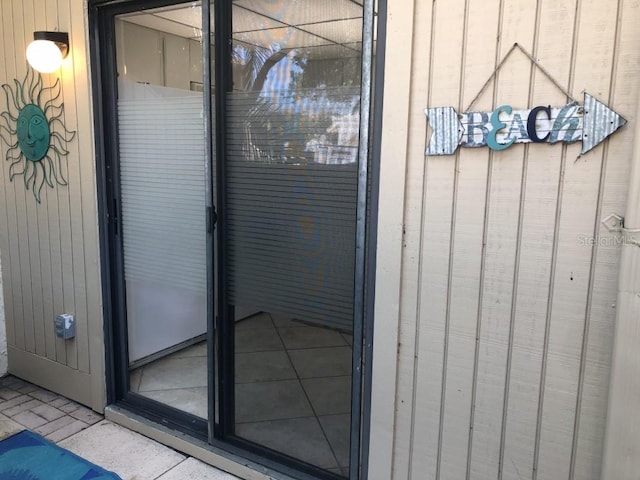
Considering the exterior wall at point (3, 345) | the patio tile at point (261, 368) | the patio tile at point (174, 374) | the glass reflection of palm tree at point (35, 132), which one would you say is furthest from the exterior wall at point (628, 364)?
the exterior wall at point (3, 345)

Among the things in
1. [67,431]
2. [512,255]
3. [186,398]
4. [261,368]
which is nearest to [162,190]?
[261,368]

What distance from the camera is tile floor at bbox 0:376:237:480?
2.33 metres

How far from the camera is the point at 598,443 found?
1.51 meters

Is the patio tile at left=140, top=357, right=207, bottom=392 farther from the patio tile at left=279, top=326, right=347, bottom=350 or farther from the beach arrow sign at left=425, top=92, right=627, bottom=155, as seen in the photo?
the beach arrow sign at left=425, top=92, right=627, bottom=155

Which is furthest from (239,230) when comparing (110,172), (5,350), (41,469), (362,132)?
(5,350)

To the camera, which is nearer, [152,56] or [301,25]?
[301,25]

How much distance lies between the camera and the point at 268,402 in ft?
8.04

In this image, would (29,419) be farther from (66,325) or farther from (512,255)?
(512,255)

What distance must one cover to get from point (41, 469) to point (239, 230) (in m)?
1.45

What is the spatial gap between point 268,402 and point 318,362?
317 millimetres

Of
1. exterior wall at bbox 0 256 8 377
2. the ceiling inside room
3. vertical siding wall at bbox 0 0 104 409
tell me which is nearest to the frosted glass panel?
vertical siding wall at bbox 0 0 104 409

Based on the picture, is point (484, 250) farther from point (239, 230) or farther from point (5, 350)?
point (5, 350)

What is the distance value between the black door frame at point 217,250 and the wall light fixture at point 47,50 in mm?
190

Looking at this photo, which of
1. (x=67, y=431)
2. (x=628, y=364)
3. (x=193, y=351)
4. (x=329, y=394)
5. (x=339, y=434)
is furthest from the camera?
(x=193, y=351)
